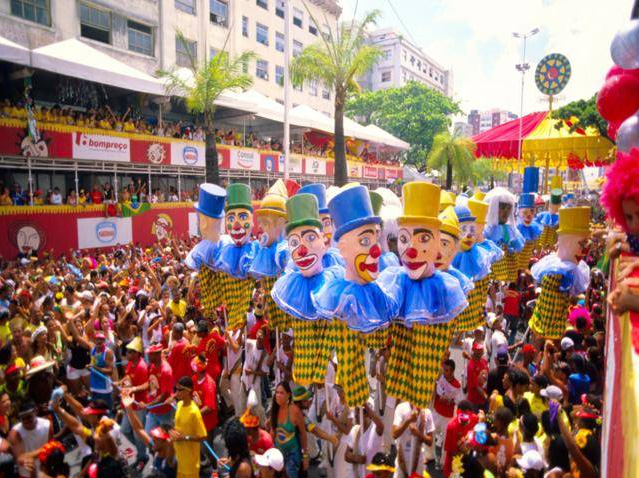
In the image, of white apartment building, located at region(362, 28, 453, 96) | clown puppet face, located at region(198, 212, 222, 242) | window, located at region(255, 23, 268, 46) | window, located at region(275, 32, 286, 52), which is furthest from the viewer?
white apartment building, located at region(362, 28, 453, 96)

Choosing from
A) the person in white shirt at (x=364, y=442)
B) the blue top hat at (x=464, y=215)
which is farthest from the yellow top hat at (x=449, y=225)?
the person in white shirt at (x=364, y=442)

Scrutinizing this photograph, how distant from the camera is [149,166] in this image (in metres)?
17.9

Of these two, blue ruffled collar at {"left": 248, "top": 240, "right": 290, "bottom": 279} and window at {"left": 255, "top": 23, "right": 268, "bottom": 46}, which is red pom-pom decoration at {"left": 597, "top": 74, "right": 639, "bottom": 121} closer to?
blue ruffled collar at {"left": 248, "top": 240, "right": 290, "bottom": 279}

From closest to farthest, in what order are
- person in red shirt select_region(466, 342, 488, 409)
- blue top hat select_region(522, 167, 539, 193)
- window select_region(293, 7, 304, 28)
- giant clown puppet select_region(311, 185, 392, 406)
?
giant clown puppet select_region(311, 185, 392, 406), person in red shirt select_region(466, 342, 488, 409), blue top hat select_region(522, 167, 539, 193), window select_region(293, 7, 304, 28)

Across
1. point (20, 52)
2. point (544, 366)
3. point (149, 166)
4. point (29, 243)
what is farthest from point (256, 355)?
point (149, 166)

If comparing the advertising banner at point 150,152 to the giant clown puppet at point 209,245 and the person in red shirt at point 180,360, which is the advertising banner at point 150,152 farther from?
the person in red shirt at point 180,360

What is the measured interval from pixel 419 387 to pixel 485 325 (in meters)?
3.86

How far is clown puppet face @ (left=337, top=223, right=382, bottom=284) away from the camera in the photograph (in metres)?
4.80

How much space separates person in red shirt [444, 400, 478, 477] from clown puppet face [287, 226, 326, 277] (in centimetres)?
201

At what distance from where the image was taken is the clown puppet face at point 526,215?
11688mm

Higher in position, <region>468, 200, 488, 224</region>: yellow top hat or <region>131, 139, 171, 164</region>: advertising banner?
<region>131, 139, 171, 164</region>: advertising banner

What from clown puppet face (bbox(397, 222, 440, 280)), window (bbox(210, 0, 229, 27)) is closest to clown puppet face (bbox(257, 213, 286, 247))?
clown puppet face (bbox(397, 222, 440, 280))

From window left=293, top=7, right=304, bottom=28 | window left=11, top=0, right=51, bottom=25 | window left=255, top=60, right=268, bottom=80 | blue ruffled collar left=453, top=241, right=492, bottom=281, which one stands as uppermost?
window left=293, top=7, right=304, bottom=28

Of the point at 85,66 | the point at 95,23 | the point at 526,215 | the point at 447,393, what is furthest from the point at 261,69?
the point at 447,393
